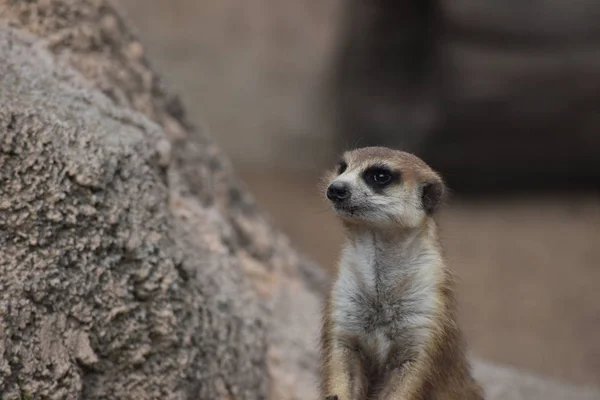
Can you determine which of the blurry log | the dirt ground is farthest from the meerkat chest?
the blurry log

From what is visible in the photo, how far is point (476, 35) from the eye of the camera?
8.43m

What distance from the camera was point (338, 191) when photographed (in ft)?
10.3

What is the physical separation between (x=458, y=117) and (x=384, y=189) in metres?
6.10

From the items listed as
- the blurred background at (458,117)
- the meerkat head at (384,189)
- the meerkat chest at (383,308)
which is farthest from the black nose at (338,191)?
the blurred background at (458,117)

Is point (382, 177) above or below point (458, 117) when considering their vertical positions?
below

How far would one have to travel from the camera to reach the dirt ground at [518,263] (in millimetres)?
7141

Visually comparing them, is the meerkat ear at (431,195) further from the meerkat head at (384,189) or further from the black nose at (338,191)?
the black nose at (338,191)

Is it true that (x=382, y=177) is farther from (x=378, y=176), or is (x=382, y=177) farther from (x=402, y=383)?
(x=402, y=383)

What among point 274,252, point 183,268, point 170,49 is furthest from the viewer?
point 170,49

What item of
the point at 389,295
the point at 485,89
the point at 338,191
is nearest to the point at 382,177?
the point at 338,191

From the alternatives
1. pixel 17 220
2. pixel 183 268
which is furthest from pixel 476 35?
pixel 17 220

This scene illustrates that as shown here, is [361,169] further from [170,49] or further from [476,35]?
[170,49]

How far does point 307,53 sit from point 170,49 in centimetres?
158

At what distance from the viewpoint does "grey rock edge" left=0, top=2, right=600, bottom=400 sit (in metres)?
2.97
